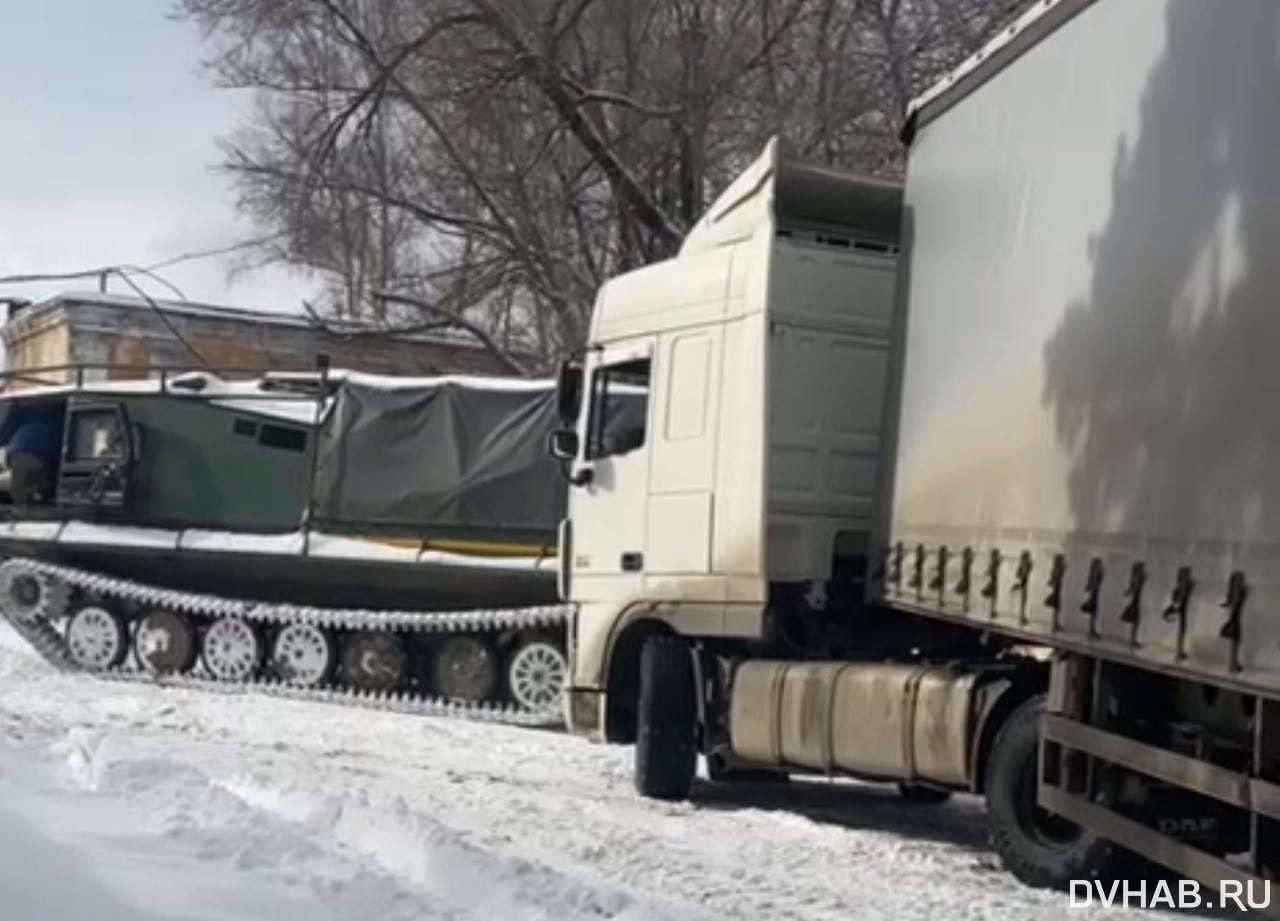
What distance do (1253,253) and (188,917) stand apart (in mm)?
4165

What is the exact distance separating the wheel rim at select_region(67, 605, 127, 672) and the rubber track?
0.35 ft

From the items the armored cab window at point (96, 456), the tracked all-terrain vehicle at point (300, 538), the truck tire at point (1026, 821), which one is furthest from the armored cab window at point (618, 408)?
the armored cab window at point (96, 456)

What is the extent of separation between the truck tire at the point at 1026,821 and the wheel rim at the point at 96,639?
11.9 metres

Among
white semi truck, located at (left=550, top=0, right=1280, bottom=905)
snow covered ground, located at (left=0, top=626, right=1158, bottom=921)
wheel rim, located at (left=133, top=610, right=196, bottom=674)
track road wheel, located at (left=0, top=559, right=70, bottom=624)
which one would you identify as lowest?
snow covered ground, located at (left=0, top=626, right=1158, bottom=921)

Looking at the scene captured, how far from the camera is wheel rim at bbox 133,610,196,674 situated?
18.1 m

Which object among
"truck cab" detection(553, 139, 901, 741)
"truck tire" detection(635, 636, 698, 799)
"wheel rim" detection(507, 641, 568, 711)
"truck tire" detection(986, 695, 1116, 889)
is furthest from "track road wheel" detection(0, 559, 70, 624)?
"truck tire" detection(986, 695, 1116, 889)

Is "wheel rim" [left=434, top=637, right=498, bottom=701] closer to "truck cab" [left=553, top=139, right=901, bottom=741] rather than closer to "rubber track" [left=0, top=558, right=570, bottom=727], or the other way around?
"rubber track" [left=0, top=558, right=570, bottom=727]

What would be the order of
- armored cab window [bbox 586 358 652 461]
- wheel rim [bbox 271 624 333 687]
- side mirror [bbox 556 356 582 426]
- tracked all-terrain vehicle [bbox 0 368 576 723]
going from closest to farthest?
armored cab window [bbox 586 358 652 461] < side mirror [bbox 556 356 582 426] < tracked all-terrain vehicle [bbox 0 368 576 723] < wheel rim [bbox 271 624 333 687]

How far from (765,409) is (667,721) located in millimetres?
2099

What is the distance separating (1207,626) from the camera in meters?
6.02

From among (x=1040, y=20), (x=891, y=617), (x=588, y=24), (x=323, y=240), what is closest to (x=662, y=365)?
(x=891, y=617)

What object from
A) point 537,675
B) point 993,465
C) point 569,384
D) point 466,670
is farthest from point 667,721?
point 466,670

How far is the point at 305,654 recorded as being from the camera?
17.4 m

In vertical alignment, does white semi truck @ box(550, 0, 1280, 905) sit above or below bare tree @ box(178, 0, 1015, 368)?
below
